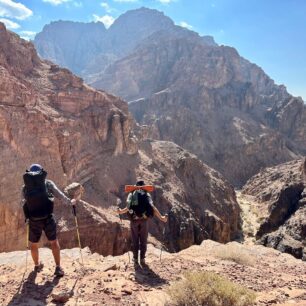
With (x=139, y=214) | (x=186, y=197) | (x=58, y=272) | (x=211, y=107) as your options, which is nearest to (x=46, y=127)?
(x=186, y=197)

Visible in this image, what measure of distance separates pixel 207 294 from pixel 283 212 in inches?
1221

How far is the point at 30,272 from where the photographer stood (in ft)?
24.8

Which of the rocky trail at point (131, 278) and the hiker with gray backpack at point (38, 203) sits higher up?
the hiker with gray backpack at point (38, 203)

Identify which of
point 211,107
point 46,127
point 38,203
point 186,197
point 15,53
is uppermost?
point 211,107

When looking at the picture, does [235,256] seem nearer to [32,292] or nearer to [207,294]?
[207,294]

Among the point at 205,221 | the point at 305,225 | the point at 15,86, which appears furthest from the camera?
the point at 205,221

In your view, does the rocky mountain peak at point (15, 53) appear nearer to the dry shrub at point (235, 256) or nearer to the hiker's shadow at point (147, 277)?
the dry shrub at point (235, 256)

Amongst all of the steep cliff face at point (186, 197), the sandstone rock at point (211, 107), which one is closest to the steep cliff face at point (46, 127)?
the steep cliff face at point (186, 197)

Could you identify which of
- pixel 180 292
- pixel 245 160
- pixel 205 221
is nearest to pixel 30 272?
pixel 180 292

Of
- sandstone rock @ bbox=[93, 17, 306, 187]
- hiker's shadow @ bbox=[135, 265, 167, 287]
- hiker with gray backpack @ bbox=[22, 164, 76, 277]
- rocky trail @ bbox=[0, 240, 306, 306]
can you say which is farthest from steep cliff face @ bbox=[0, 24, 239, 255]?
A: sandstone rock @ bbox=[93, 17, 306, 187]

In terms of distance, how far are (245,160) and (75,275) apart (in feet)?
256

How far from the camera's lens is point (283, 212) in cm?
3506

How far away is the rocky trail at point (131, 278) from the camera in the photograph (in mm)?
6496

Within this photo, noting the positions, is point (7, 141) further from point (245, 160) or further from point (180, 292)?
point (245, 160)
